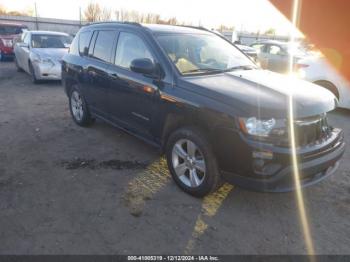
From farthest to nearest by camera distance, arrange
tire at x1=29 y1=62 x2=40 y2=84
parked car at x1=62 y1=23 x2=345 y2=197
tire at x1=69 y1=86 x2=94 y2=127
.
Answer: tire at x1=29 y1=62 x2=40 y2=84 < tire at x1=69 y1=86 x2=94 y2=127 < parked car at x1=62 y1=23 x2=345 y2=197

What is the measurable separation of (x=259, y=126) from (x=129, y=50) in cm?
228

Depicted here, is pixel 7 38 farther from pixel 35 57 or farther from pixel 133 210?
pixel 133 210

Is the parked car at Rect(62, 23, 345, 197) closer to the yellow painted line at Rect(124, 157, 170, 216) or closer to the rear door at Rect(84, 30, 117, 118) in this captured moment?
the rear door at Rect(84, 30, 117, 118)

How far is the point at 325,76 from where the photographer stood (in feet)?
25.1

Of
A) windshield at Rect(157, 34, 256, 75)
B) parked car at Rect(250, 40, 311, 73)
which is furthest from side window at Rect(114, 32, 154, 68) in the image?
parked car at Rect(250, 40, 311, 73)

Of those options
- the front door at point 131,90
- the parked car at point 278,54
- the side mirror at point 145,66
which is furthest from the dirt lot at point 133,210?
the parked car at point 278,54

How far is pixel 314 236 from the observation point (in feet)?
10.0

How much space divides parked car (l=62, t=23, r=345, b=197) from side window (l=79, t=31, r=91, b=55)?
460 millimetres

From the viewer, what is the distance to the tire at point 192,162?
3312mm

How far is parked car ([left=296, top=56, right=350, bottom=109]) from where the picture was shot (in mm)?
7367

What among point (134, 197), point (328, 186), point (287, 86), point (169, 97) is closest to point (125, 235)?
point (134, 197)

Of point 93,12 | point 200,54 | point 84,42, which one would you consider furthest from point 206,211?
point 93,12

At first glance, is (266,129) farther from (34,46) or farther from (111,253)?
(34,46)

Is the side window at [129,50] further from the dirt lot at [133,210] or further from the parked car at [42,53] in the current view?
the parked car at [42,53]
